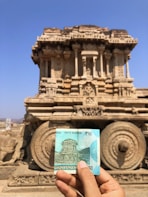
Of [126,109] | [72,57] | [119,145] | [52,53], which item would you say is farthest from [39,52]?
[119,145]

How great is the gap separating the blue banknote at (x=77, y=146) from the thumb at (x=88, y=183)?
1.08ft

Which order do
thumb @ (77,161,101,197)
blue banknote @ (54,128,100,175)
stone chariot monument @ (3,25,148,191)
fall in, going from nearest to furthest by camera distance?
thumb @ (77,161,101,197) < blue banknote @ (54,128,100,175) < stone chariot monument @ (3,25,148,191)

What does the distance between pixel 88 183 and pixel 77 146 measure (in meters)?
0.62

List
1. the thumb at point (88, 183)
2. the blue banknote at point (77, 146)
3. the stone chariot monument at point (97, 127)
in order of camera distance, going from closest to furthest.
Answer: the thumb at point (88, 183)
the blue banknote at point (77, 146)
the stone chariot monument at point (97, 127)

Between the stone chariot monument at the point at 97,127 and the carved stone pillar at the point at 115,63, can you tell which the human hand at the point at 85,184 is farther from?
the carved stone pillar at the point at 115,63

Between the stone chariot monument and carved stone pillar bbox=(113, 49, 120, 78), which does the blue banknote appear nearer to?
the stone chariot monument

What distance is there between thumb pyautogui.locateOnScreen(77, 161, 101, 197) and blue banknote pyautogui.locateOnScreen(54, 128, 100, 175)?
330 mm

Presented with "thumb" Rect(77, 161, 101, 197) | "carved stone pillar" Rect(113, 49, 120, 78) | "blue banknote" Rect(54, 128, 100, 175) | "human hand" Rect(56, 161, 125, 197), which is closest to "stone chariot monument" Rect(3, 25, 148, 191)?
"blue banknote" Rect(54, 128, 100, 175)

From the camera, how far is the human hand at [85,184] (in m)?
1.67

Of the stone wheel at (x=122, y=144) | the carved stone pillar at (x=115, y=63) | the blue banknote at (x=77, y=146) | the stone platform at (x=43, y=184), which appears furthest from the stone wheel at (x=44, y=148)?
the carved stone pillar at (x=115, y=63)

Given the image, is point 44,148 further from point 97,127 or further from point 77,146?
point 77,146

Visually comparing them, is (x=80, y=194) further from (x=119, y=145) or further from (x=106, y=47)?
(x=106, y=47)

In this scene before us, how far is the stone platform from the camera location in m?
6.18

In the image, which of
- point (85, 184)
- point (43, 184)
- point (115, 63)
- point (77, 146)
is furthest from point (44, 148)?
point (115, 63)
